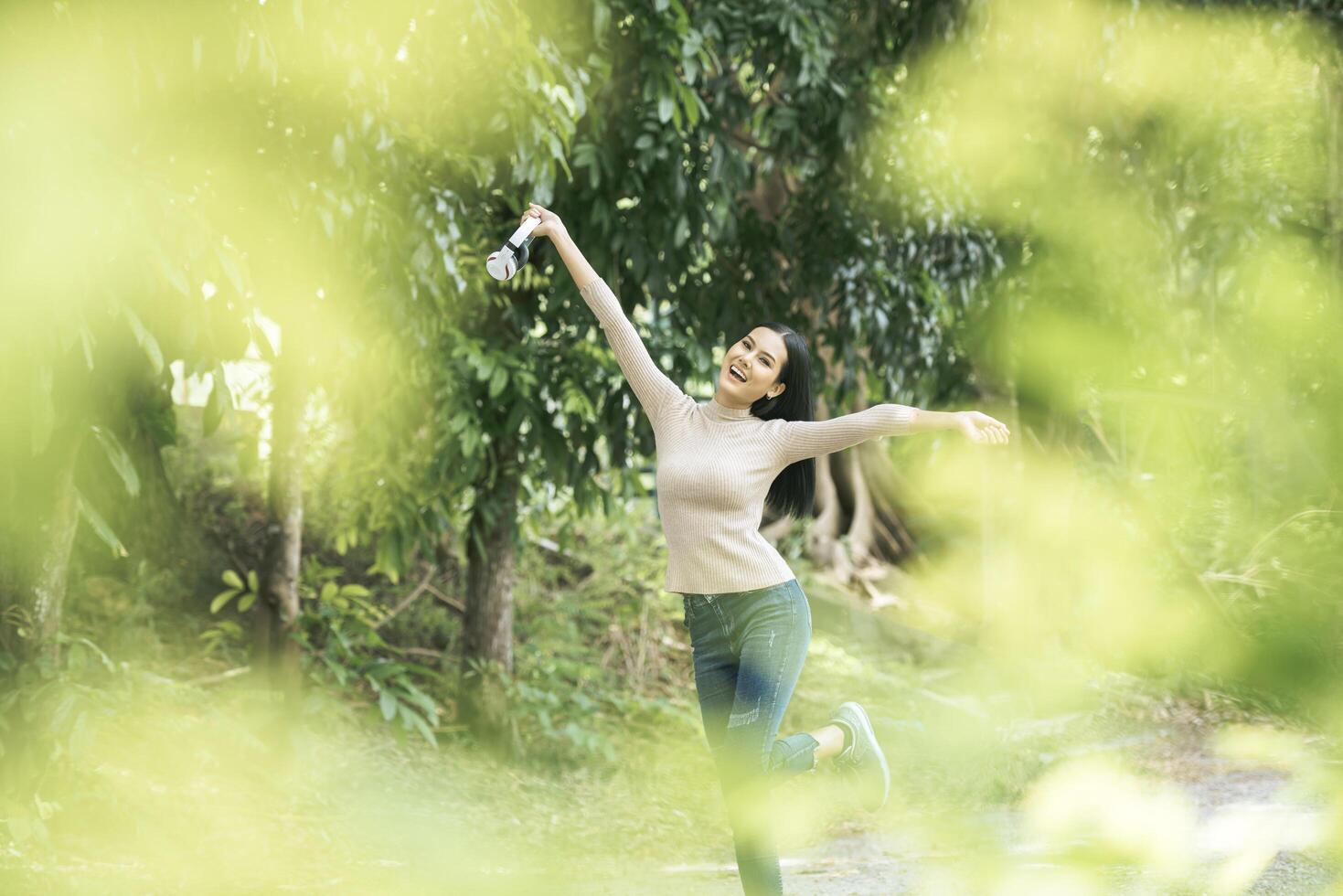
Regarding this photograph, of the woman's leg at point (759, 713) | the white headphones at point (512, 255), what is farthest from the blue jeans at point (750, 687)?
the white headphones at point (512, 255)

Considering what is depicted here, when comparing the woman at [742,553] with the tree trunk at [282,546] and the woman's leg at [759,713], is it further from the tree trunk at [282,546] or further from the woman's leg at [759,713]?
the tree trunk at [282,546]

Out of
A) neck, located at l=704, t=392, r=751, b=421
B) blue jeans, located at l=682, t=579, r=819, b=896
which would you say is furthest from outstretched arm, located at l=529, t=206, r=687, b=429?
blue jeans, located at l=682, t=579, r=819, b=896

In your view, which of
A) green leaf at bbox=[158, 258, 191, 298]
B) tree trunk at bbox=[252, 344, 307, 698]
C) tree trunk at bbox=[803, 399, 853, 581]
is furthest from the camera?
tree trunk at bbox=[803, 399, 853, 581]

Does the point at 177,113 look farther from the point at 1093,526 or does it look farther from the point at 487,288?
the point at 1093,526

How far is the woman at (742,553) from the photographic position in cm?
359

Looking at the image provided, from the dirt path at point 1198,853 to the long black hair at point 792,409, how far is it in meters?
1.63

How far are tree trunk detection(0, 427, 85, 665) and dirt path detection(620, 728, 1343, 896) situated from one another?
223cm

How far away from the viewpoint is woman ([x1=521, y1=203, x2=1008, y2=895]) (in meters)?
3.59

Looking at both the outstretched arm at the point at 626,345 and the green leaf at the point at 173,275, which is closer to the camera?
the green leaf at the point at 173,275

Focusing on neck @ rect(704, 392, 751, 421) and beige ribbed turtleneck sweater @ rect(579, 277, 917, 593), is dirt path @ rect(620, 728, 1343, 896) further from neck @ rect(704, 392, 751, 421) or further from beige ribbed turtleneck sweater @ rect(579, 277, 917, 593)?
neck @ rect(704, 392, 751, 421)

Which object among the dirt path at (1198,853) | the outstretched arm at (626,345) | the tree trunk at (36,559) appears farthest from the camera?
the dirt path at (1198,853)

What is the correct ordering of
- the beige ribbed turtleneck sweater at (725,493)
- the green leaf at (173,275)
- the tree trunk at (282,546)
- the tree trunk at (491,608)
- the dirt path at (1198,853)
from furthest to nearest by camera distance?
1. the tree trunk at (491,608)
2. the tree trunk at (282,546)
3. the dirt path at (1198,853)
4. the beige ribbed turtleneck sweater at (725,493)
5. the green leaf at (173,275)

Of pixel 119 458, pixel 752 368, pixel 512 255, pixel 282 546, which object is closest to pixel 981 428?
pixel 752 368

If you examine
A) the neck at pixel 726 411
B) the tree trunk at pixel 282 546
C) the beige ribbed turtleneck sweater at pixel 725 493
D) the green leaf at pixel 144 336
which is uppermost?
the green leaf at pixel 144 336
